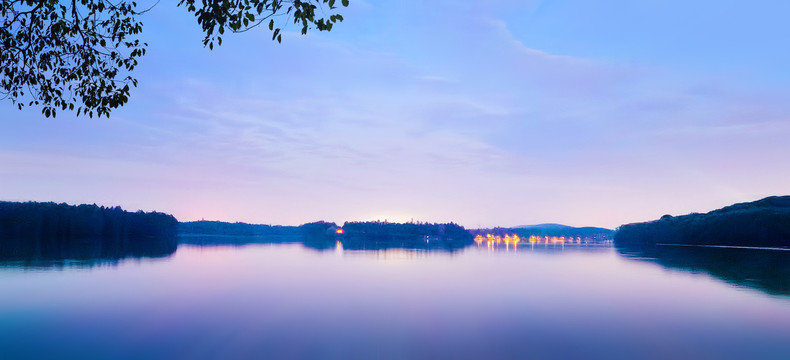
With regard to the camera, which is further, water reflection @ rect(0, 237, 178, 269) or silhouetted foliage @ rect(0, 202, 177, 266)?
silhouetted foliage @ rect(0, 202, 177, 266)

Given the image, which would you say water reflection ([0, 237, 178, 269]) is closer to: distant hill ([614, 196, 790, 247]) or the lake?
the lake

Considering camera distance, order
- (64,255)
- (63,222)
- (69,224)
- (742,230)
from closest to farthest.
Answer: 1. (64,255)
2. (742,230)
3. (63,222)
4. (69,224)

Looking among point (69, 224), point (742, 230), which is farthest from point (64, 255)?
point (742, 230)

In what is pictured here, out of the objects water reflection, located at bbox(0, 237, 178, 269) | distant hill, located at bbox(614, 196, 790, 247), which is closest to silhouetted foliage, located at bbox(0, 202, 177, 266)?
water reflection, located at bbox(0, 237, 178, 269)

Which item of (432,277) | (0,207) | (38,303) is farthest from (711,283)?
(0,207)

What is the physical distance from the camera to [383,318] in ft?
82.5

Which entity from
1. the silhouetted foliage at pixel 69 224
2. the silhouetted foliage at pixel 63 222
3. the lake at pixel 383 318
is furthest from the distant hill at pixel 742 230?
the silhouetted foliage at pixel 63 222

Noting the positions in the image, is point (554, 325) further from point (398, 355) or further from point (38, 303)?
point (38, 303)

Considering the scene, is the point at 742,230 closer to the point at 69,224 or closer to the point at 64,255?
the point at 64,255

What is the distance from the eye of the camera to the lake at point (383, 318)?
18125mm

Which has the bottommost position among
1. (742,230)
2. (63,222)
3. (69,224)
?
(69,224)

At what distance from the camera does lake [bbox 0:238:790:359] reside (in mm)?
18125

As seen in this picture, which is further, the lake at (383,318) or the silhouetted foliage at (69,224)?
the silhouetted foliage at (69,224)

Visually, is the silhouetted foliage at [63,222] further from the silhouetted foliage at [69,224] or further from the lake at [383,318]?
the lake at [383,318]
